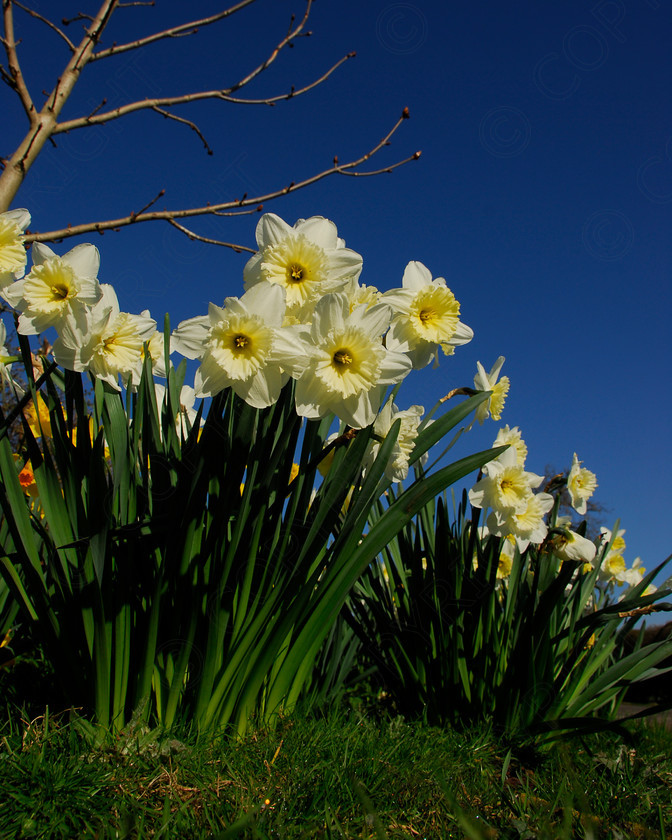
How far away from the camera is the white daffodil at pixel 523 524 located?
2131 mm

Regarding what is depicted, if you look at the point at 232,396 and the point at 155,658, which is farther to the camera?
the point at 232,396

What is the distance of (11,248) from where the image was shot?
5.00 feet

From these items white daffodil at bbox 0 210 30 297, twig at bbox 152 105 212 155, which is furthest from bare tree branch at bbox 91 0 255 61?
white daffodil at bbox 0 210 30 297

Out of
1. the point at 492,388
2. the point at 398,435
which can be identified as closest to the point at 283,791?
the point at 398,435

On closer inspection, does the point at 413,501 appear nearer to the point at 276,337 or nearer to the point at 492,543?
the point at 276,337

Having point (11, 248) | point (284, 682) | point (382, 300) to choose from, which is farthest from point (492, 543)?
point (11, 248)

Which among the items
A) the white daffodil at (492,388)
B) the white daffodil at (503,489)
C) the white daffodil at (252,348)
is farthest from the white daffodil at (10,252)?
the white daffodil at (503,489)

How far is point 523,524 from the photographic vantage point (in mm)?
2145

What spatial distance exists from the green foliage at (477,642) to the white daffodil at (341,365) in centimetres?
104

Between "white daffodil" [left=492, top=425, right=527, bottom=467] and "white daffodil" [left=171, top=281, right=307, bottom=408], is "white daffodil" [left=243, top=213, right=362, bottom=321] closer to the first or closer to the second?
"white daffodil" [left=171, top=281, right=307, bottom=408]

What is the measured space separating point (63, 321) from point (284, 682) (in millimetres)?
1179

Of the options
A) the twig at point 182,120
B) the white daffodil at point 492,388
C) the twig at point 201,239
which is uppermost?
the twig at point 182,120

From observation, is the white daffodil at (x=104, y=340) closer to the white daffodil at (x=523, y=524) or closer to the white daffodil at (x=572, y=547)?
the white daffodil at (x=523, y=524)

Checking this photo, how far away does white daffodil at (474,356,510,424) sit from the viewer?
2055 millimetres
